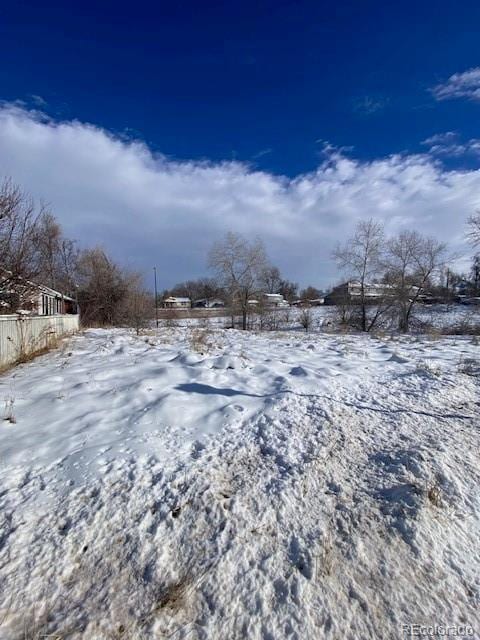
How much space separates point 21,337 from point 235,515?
8.34 m

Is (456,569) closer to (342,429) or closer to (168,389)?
(342,429)

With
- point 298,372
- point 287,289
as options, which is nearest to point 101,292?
point 298,372

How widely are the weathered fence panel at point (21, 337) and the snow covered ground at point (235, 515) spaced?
11.8ft

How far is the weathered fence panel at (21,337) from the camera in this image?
7.41 metres

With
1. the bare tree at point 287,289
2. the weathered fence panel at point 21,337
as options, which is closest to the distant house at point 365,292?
the weathered fence panel at point 21,337

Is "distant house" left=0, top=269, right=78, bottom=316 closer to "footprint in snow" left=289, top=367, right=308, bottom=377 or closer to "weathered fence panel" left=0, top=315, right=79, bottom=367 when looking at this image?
"weathered fence panel" left=0, top=315, right=79, bottom=367

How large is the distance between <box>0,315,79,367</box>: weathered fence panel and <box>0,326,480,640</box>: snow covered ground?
3595mm

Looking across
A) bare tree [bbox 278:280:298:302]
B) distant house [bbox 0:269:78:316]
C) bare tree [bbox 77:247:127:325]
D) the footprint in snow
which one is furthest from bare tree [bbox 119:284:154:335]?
bare tree [bbox 278:280:298:302]

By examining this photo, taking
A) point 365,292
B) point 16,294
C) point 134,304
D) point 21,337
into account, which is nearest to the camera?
point 21,337

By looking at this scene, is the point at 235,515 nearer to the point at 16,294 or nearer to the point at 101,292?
the point at 16,294

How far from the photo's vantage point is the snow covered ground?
179 cm

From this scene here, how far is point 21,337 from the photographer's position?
27.4 feet

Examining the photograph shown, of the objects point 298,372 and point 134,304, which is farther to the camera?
point 134,304

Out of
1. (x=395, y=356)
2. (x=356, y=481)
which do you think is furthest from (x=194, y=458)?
(x=395, y=356)
